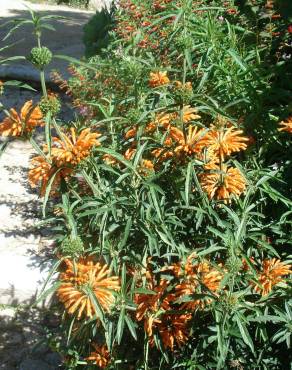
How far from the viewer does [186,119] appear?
1.80 m

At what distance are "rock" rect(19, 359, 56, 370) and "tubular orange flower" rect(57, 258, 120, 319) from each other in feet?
3.74

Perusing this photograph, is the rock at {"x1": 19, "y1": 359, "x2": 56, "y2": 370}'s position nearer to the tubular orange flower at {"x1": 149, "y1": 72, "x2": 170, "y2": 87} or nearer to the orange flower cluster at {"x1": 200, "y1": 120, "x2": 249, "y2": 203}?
the orange flower cluster at {"x1": 200, "y1": 120, "x2": 249, "y2": 203}

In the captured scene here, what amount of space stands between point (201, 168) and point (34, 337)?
1.50 metres

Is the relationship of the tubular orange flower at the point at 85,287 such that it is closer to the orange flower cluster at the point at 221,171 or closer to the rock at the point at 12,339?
the orange flower cluster at the point at 221,171

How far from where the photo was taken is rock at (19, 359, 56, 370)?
2.70 m

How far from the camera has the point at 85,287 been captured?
1.63 meters

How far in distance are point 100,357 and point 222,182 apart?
0.82 meters

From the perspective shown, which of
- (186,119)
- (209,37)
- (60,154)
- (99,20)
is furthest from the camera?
(99,20)

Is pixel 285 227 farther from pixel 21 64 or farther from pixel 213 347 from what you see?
pixel 21 64

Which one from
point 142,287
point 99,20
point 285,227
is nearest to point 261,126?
point 285,227

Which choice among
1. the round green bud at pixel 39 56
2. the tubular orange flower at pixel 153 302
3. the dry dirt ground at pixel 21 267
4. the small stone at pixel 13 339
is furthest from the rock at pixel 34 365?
the round green bud at pixel 39 56

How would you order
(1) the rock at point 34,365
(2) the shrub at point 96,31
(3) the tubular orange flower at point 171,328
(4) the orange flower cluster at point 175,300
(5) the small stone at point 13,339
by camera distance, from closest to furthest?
(4) the orange flower cluster at point 175,300 → (3) the tubular orange flower at point 171,328 → (1) the rock at point 34,365 → (5) the small stone at point 13,339 → (2) the shrub at point 96,31

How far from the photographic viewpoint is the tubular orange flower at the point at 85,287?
1622mm

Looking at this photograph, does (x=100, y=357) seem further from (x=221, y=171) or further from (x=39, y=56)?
(x=39, y=56)
